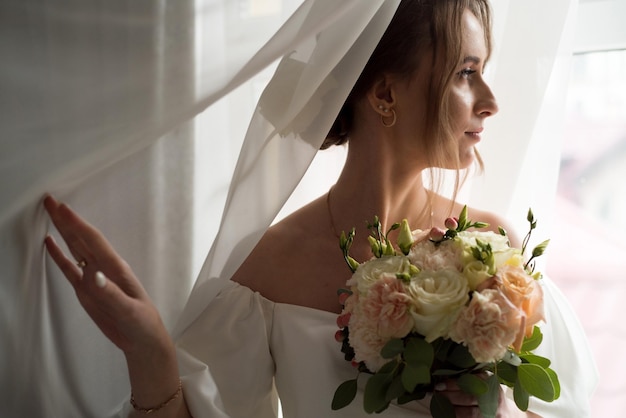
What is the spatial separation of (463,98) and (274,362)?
2.19 ft

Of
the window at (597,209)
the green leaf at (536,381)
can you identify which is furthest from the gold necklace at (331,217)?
the window at (597,209)

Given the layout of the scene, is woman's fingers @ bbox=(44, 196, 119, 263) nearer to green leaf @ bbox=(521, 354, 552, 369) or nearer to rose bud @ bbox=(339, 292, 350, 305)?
rose bud @ bbox=(339, 292, 350, 305)

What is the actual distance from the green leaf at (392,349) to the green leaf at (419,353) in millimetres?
11

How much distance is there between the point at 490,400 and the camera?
41.5 inches

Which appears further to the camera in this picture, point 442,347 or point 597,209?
point 597,209

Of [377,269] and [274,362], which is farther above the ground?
[377,269]

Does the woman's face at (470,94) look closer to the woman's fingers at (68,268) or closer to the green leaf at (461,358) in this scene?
A: the green leaf at (461,358)

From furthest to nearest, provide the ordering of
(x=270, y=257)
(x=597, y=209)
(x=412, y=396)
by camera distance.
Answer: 1. (x=597, y=209)
2. (x=270, y=257)
3. (x=412, y=396)

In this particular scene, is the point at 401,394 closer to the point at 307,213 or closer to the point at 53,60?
the point at 307,213

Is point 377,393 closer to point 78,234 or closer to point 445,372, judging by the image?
point 445,372

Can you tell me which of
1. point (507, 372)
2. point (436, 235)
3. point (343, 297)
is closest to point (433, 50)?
point (436, 235)

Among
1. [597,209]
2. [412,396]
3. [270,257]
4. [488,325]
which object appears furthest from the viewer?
[597,209]

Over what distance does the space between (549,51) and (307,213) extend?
642 mm

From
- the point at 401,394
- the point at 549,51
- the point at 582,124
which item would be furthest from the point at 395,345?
the point at 582,124
